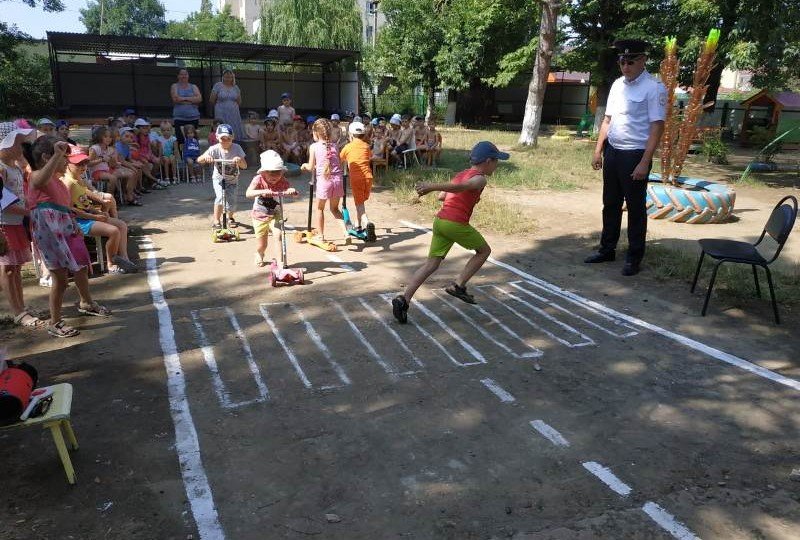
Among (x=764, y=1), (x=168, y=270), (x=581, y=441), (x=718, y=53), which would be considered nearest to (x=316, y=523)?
(x=581, y=441)

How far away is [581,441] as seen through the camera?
3770mm

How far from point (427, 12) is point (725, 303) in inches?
1108

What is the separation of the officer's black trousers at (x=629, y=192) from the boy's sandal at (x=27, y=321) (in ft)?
21.0

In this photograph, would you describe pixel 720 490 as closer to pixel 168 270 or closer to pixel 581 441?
pixel 581 441

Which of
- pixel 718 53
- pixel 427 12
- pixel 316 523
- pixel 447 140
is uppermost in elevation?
pixel 427 12

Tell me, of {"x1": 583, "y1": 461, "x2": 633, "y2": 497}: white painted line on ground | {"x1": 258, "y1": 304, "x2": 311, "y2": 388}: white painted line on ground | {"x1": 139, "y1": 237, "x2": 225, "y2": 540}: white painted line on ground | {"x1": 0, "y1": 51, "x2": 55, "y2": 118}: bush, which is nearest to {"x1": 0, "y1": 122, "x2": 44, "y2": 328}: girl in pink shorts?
{"x1": 139, "y1": 237, "x2": 225, "y2": 540}: white painted line on ground

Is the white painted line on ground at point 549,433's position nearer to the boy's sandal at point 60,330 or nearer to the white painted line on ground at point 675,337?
the white painted line on ground at point 675,337

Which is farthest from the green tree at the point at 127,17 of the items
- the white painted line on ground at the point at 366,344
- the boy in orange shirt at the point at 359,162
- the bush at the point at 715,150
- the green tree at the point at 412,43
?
the white painted line on ground at the point at 366,344

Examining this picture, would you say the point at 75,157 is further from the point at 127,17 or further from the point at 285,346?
the point at 127,17

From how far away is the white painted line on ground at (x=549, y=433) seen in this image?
3.76m

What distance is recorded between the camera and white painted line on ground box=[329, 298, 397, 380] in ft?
15.4

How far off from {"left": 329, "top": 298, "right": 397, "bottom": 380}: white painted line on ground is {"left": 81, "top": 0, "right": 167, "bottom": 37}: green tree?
109258 millimetres

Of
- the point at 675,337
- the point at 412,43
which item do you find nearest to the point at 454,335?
the point at 675,337

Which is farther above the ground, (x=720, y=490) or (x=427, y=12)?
(x=427, y=12)
